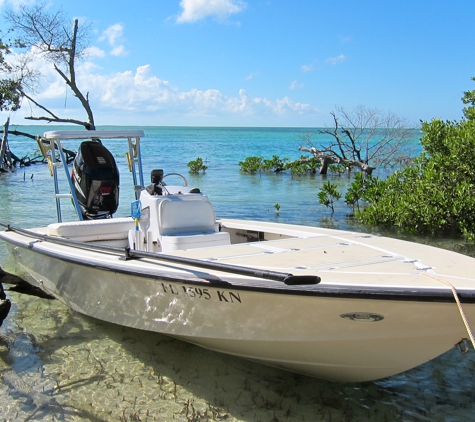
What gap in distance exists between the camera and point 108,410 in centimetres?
440

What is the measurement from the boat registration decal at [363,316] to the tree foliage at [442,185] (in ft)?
23.8

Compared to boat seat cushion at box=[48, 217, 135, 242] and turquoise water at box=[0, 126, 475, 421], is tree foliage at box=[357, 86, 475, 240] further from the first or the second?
boat seat cushion at box=[48, 217, 135, 242]

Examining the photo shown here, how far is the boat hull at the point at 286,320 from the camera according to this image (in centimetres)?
380

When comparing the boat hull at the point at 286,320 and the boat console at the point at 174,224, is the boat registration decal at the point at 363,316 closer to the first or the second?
the boat hull at the point at 286,320

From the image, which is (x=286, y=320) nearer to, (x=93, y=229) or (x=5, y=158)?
(x=93, y=229)

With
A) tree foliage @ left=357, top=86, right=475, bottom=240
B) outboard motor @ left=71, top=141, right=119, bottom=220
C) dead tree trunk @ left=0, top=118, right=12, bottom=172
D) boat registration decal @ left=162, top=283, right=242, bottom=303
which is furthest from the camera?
dead tree trunk @ left=0, top=118, right=12, bottom=172

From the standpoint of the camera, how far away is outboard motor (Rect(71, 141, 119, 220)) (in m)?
7.80

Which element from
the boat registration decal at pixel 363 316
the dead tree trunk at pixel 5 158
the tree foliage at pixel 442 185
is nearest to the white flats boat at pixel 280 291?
the boat registration decal at pixel 363 316

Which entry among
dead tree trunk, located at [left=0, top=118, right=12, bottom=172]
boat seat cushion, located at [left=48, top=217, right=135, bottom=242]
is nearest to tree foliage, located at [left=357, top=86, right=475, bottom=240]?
boat seat cushion, located at [left=48, top=217, right=135, bottom=242]

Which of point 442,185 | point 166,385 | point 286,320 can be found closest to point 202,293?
point 286,320

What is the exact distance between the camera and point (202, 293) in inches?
170

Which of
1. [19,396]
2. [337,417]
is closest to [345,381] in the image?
[337,417]

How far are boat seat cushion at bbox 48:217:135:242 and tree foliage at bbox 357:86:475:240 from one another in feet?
21.1

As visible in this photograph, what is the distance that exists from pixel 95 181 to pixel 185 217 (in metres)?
2.45
